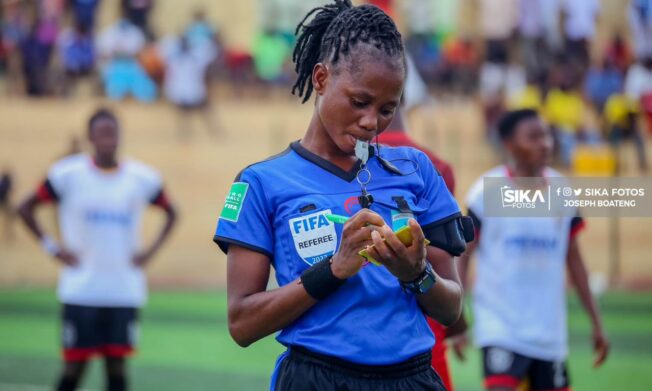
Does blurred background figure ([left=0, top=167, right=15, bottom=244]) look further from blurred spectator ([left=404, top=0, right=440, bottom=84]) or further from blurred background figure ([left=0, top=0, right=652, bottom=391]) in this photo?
blurred spectator ([left=404, top=0, right=440, bottom=84])

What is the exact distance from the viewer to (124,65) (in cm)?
2822

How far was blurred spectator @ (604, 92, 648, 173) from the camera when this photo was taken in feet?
76.6

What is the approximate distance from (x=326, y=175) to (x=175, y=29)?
2765 cm

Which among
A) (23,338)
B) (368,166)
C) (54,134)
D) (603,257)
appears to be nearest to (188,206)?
(54,134)

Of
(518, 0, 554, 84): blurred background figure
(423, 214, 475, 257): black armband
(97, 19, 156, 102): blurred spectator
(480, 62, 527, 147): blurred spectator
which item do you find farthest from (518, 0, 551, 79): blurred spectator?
(423, 214, 475, 257): black armband

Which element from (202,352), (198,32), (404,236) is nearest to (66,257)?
(202,352)

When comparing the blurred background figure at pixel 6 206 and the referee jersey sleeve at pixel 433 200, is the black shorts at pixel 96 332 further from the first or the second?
the blurred background figure at pixel 6 206

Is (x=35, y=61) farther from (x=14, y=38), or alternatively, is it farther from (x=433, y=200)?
(x=433, y=200)

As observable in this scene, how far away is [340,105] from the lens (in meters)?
4.07

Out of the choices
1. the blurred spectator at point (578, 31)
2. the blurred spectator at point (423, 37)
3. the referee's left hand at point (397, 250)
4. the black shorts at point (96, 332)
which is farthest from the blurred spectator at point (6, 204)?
the referee's left hand at point (397, 250)

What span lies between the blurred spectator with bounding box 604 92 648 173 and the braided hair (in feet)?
63.2

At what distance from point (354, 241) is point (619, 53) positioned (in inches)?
981

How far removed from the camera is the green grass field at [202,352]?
12211mm

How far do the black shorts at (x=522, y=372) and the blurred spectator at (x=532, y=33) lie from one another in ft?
68.5
